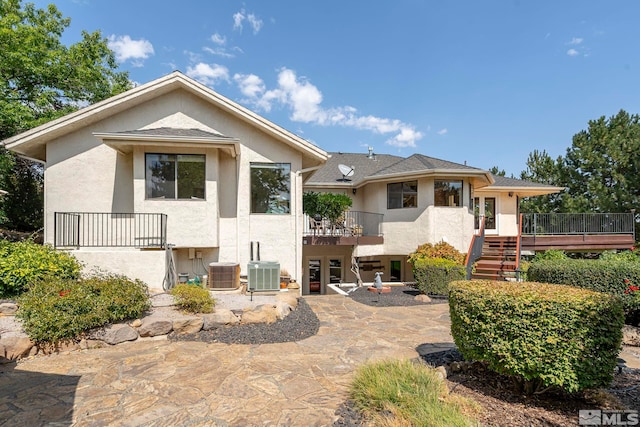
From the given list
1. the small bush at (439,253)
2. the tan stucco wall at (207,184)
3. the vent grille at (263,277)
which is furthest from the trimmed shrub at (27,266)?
the small bush at (439,253)

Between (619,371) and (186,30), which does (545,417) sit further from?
(186,30)

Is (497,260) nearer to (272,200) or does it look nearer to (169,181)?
(272,200)

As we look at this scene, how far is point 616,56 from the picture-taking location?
10336 millimetres

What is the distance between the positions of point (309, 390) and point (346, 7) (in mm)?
14628

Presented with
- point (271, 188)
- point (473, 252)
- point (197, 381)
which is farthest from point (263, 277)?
point (473, 252)

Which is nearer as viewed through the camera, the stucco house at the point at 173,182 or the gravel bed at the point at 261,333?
the gravel bed at the point at 261,333

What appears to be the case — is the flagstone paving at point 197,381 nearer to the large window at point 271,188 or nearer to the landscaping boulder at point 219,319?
the landscaping boulder at point 219,319

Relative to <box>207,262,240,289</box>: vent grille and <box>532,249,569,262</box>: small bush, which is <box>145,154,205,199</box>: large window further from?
<box>532,249,569,262</box>: small bush

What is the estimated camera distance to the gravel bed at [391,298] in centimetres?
972

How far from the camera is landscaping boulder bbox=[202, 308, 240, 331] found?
20.6 feet

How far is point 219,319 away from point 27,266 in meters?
4.84

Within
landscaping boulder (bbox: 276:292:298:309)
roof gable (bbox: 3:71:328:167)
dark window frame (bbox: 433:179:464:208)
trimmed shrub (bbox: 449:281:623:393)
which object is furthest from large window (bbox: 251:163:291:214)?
trimmed shrub (bbox: 449:281:623:393)

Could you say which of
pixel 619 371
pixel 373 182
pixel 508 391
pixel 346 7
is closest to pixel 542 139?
pixel 373 182

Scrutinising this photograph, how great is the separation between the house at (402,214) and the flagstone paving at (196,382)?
23.8 feet
